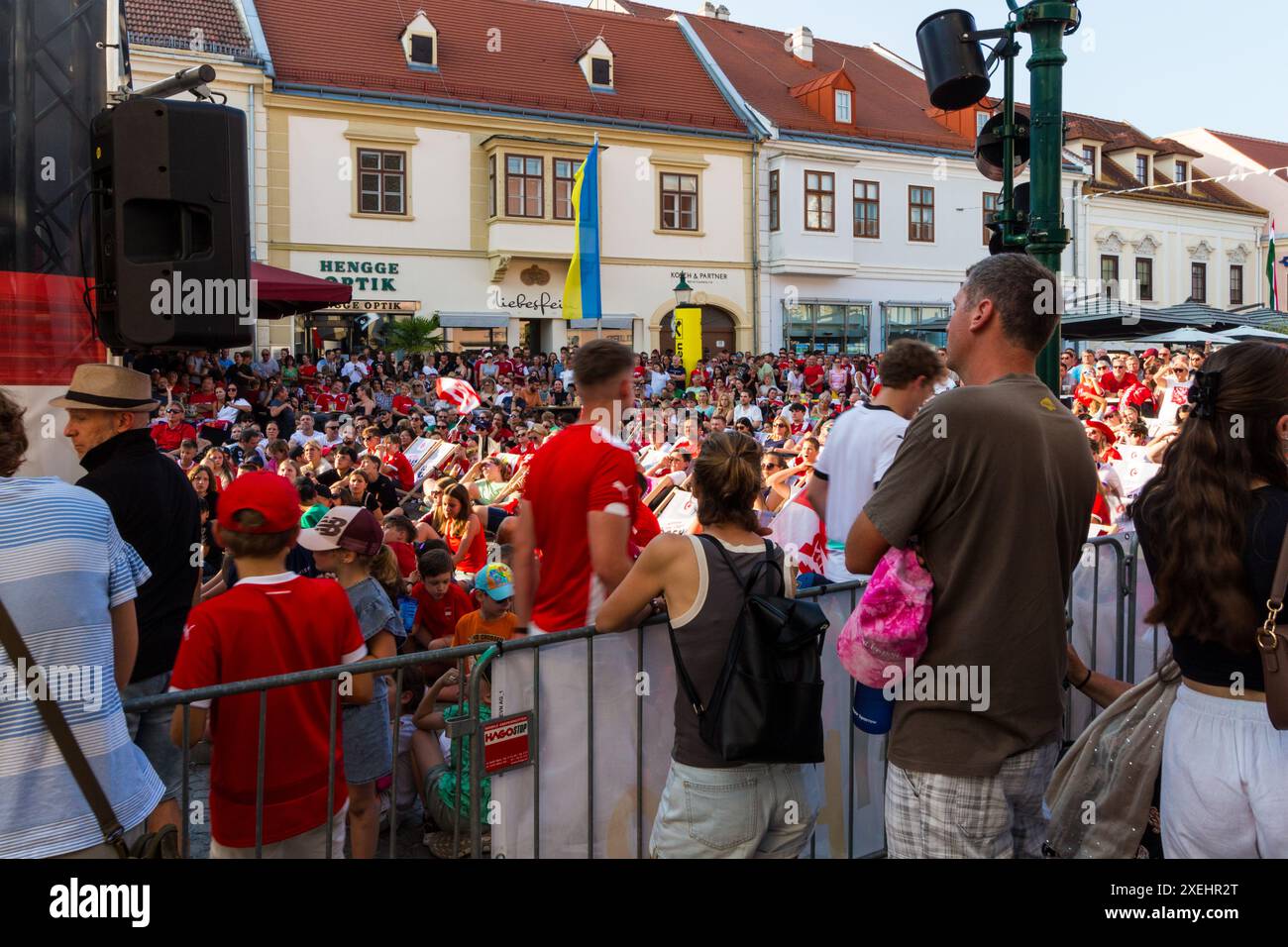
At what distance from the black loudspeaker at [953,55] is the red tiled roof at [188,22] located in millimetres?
24941

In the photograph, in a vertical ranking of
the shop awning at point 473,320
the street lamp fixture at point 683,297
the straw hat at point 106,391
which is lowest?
the straw hat at point 106,391

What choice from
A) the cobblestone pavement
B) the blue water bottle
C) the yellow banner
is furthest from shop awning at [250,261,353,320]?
the blue water bottle

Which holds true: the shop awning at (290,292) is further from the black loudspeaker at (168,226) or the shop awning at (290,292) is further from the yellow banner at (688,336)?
Result: the yellow banner at (688,336)

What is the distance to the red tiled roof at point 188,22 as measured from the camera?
26.3 metres

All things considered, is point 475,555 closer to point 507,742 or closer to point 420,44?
point 507,742

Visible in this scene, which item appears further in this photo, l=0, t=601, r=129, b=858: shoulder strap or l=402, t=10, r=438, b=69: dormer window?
l=402, t=10, r=438, b=69: dormer window

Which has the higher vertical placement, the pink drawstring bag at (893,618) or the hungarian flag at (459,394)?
the hungarian flag at (459,394)

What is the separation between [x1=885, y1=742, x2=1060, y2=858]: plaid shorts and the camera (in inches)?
102

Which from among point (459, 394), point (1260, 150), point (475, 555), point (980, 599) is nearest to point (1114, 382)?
point (459, 394)

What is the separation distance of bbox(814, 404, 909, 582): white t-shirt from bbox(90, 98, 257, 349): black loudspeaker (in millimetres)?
2776

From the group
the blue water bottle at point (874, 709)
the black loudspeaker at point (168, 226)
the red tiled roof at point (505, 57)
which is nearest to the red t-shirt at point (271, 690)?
the blue water bottle at point (874, 709)

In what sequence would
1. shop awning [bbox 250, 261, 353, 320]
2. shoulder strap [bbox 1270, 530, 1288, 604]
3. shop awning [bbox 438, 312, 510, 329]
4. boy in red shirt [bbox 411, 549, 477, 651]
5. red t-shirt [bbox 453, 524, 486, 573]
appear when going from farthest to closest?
shop awning [bbox 438, 312, 510, 329] → shop awning [bbox 250, 261, 353, 320] → red t-shirt [bbox 453, 524, 486, 573] → boy in red shirt [bbox 411, 549, 477, 651] → shoulder strap [bbox 1270, 530, 1288, 604]

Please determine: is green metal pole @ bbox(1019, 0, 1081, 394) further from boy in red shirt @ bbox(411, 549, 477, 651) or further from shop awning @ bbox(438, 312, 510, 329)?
shop awning @ bbox(438, 312, 510, 329)

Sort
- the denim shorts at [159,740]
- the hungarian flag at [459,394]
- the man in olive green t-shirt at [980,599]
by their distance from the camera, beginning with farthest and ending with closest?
the hungarian flag at [459,394] → the denim shorts at [159,740] → the man in olive green t-shirt at [980,599]
